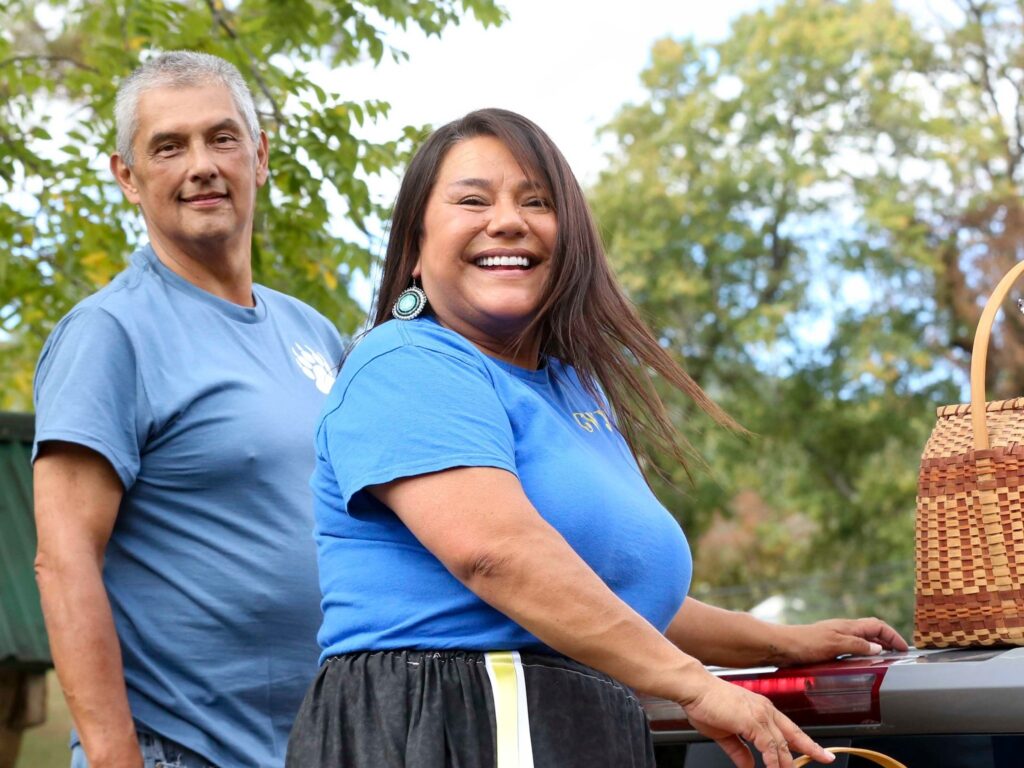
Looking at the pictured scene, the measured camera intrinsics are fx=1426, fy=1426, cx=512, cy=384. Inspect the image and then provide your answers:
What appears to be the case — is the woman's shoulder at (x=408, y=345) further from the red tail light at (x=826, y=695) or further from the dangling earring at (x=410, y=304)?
the red tail light at (x=826, y=695)

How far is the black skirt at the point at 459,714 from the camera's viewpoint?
1818 millimetres

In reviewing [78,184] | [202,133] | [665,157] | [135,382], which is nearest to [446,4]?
[78,184]

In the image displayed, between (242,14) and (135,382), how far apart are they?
391 cm

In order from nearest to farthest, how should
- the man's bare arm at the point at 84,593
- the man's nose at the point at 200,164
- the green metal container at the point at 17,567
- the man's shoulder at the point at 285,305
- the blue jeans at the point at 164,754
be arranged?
the man's bare arm at the point at 84,593
the blue jeans at the point at 164,754
the man's nose at the point at 200,164
the man's shoulder at the point at 285,305
the green metal container at the point at 17,567

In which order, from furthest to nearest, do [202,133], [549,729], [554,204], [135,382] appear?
[202,133], [135,382], [554,204], [549,729]

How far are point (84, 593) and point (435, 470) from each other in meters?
0.90

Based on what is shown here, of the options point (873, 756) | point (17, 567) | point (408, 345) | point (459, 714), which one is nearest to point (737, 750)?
point (873, 756)

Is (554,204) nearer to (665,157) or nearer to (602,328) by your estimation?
(602,328)

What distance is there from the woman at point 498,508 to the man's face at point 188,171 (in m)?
0.79

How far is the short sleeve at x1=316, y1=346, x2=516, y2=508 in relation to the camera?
181cm

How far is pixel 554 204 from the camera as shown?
214cm

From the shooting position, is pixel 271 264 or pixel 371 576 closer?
pixel 371 576

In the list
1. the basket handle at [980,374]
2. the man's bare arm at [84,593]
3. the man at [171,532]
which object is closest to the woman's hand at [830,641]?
the basket handle at [980,374]

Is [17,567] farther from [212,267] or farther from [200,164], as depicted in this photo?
[200,164]
